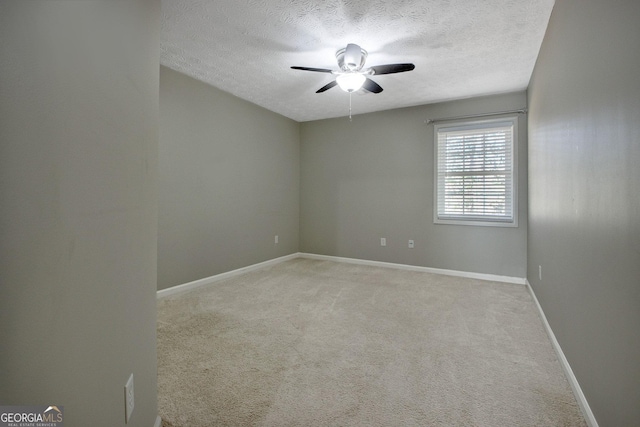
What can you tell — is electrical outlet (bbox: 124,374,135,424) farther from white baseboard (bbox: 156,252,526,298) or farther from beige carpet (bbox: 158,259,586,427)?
white baseboard (bbox: 156,252,526,298)

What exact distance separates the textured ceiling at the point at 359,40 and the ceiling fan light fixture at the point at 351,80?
27 centimetres

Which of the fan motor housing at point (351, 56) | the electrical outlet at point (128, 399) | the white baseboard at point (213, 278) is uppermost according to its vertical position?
the fan motor housing at point (351, 56)

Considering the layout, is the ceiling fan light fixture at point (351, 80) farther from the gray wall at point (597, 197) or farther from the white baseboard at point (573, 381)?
the white baseboard at point (573, 381)

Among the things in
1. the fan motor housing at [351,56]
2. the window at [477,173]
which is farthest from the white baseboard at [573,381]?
the fan motor housing at [351,56]

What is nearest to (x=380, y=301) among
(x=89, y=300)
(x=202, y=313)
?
(x=202, y=313)

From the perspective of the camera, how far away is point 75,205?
2.57ft

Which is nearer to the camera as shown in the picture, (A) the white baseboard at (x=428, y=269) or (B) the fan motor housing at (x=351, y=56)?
(B) the fan motor housing at (x=351, y=56)

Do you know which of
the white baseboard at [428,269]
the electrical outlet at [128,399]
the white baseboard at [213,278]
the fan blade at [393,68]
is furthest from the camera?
the white baseboard at [428,269]

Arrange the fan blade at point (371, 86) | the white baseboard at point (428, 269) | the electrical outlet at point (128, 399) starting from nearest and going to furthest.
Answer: the electrical outlet at point (128, 399), the fan blade at point (371, 86), the white baseboard at point (428, 269)

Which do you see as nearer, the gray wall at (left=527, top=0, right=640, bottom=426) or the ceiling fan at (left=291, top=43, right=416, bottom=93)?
the gray wall at (left=527, top=0, right=640, bottom=426)

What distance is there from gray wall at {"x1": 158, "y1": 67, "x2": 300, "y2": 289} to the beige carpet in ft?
2.08

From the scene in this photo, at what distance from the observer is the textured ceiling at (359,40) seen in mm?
2219

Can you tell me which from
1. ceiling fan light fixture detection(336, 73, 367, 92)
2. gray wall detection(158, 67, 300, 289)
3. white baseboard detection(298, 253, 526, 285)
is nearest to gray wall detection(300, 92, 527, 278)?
white baseboard detection(298, 253, 526, 285)

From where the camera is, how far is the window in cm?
397
